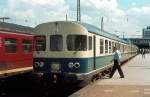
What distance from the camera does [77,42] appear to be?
16.9 m

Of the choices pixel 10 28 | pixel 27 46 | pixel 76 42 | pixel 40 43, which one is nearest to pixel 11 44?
pixel 10 28

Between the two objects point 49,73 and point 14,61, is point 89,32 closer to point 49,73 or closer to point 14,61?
point 49,73

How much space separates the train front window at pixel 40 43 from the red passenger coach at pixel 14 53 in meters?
1.50

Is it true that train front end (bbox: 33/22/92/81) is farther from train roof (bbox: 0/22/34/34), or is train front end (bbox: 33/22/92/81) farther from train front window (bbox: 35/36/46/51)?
train roof (bbox: 0/22/34/34)

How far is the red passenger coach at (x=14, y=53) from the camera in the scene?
18252 mm

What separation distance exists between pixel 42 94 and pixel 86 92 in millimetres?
1944

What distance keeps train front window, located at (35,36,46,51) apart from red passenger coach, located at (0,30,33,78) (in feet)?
4.93

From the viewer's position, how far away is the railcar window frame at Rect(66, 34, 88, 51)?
16.9 m

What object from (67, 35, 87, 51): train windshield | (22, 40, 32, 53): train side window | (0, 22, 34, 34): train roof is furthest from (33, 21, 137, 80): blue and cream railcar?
(22, 40, 32, 53): train side window

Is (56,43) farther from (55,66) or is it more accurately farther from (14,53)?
(14,53)

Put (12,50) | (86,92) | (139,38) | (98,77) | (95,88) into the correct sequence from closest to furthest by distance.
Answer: (86,92), (95,88), (12,50), (98,77), (139,38)

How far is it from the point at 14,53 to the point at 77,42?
157 inches

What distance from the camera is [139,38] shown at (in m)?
150

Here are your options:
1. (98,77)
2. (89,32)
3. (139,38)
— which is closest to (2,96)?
(89,32)
